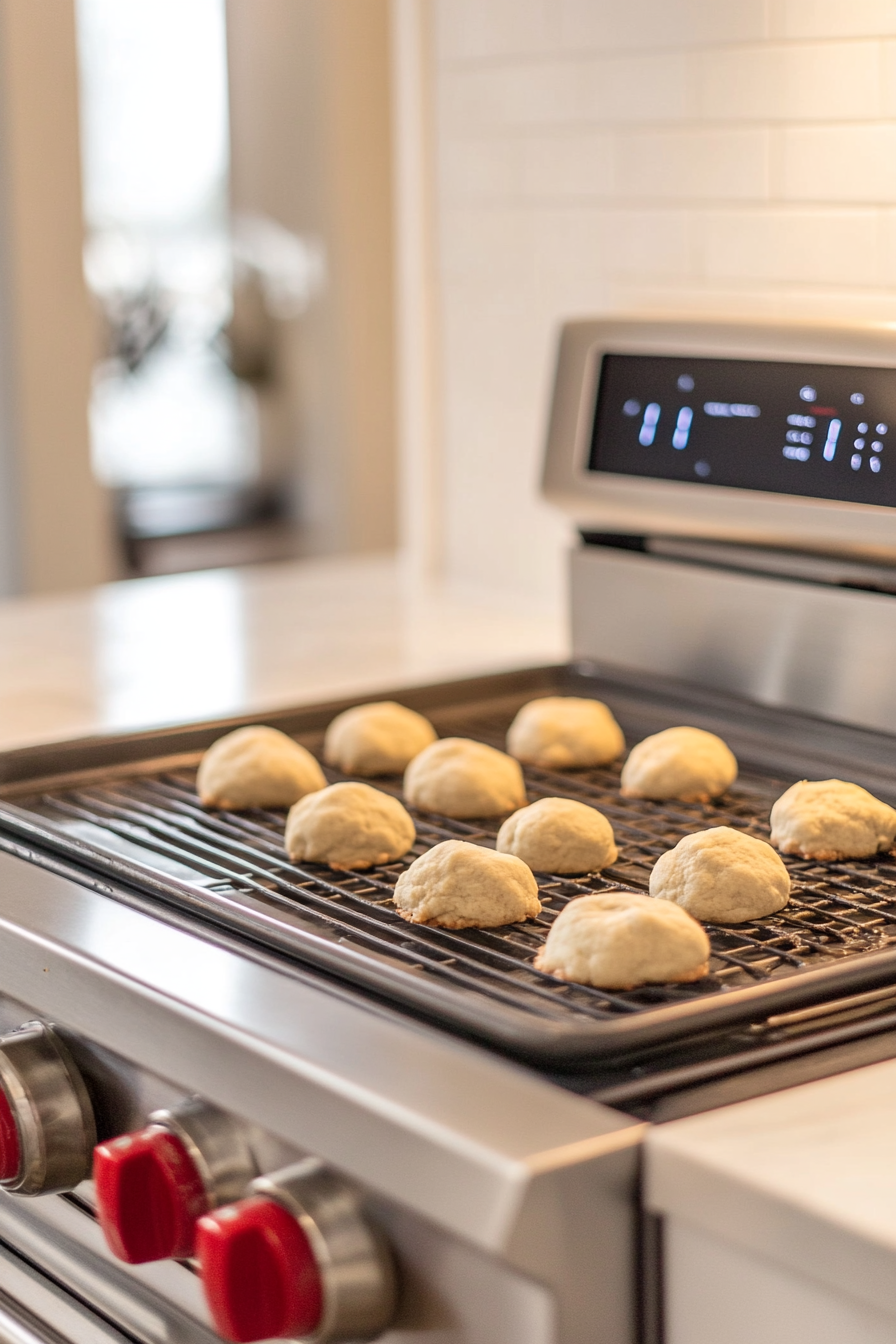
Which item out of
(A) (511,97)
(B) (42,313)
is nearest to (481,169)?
(A) (511,97)

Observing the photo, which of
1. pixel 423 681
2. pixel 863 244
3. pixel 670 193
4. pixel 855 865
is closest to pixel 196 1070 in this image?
pixel 855 865

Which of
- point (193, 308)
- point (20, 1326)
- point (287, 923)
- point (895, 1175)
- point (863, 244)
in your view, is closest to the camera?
point (895, 1175)

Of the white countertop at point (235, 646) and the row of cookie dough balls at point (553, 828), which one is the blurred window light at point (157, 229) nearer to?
the white countertop at point (235, 646)

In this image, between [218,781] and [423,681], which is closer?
[218,781]

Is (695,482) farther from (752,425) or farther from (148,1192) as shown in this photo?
(148,1192)

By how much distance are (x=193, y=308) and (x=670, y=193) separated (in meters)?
3.53

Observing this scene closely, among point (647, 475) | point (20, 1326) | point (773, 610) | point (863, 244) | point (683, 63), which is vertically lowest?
point (20, 1326)

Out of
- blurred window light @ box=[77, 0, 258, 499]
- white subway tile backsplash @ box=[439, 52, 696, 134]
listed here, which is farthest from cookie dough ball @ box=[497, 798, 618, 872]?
blurred window light @ box=[77, 0, 258, 499]

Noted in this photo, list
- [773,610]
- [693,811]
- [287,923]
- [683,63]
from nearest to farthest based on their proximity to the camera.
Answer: [287,923]
[693,811]
[773,610]
[683,63]

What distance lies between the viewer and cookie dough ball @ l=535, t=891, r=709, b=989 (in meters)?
0.81

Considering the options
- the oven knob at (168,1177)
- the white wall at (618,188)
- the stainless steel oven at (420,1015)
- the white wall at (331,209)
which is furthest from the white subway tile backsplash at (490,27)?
the white wall at (331,209)

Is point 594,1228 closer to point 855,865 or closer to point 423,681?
point 855,865

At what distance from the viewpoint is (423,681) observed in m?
1.49

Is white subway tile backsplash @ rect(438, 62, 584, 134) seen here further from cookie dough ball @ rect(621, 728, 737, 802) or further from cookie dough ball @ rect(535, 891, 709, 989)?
cookie dough ball @ rect(535, 891, 709, 989)
